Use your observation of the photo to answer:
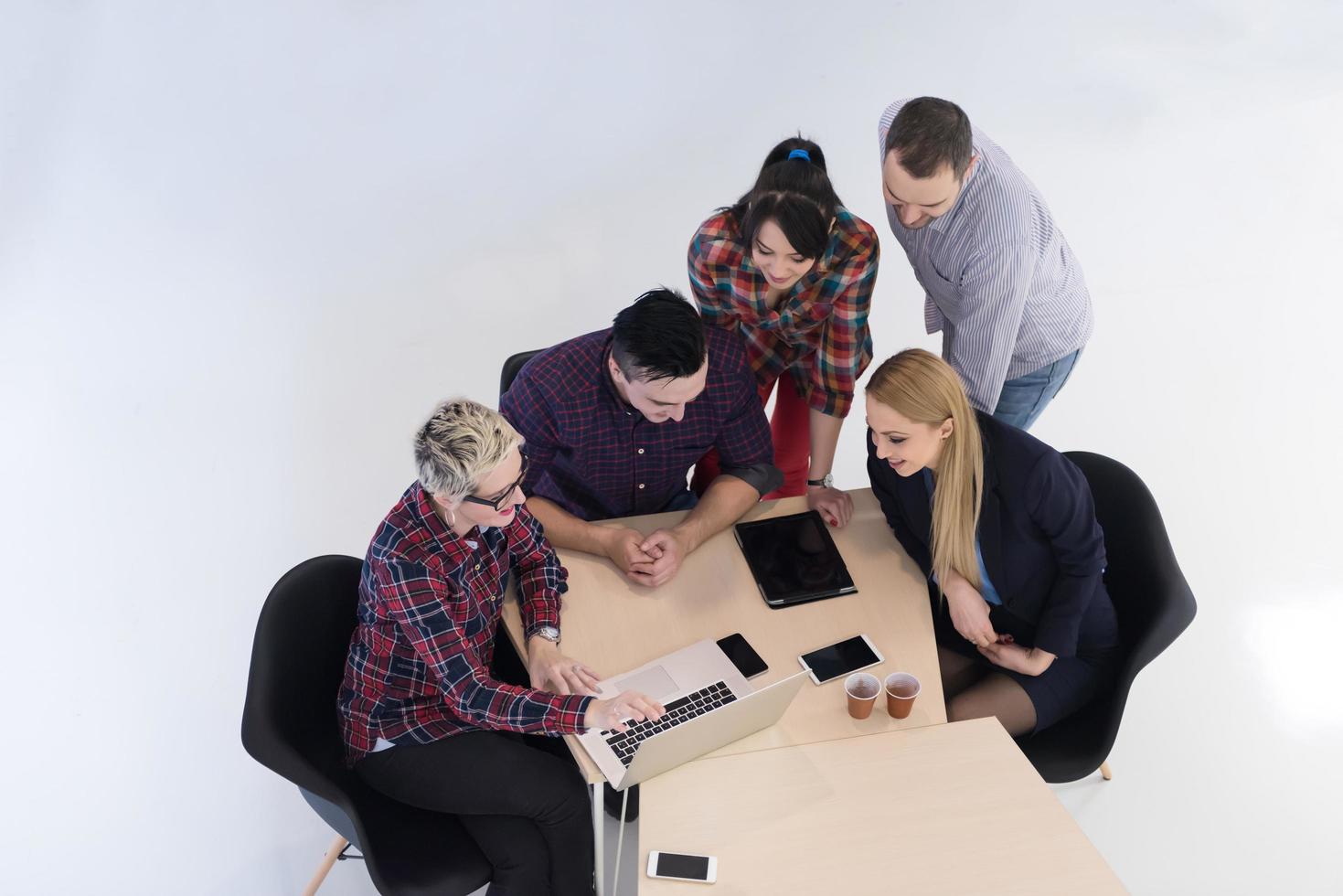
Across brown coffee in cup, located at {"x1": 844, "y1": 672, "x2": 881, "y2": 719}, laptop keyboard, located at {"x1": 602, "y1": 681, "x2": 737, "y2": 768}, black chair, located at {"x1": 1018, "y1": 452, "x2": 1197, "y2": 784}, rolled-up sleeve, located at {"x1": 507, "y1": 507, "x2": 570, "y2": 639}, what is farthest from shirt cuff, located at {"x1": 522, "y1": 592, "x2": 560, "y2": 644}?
black chair, located at {"x1": 1018, "y1": 452, "x2": 1197, "y2": 784}

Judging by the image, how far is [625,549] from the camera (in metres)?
2.49

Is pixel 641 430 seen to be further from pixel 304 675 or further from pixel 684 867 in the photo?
pixel 684 867

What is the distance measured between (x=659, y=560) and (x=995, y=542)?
772mm

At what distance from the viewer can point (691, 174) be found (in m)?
4.95

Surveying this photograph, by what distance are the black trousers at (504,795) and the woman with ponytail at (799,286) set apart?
94 centimetres

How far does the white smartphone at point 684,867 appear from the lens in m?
1.88

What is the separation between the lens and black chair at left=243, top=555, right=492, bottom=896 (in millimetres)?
2020

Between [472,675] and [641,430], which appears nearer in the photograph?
[472,675]

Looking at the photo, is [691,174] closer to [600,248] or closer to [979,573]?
[600,248]

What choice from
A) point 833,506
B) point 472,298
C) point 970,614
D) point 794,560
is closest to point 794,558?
point 794,560

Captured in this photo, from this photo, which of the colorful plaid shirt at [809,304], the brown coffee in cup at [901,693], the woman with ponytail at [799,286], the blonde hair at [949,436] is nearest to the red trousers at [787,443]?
the woman with ponytail at [799,286]

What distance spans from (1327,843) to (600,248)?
11.2ft

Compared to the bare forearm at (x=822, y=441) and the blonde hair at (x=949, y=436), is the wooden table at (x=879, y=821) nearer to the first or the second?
the blonde hair at (x=949, y=436)

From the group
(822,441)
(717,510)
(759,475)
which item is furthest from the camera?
(822,441)
